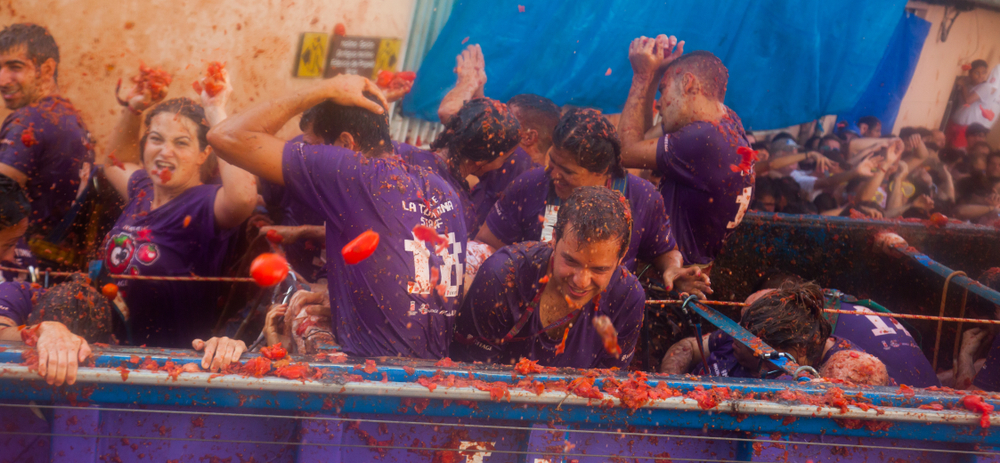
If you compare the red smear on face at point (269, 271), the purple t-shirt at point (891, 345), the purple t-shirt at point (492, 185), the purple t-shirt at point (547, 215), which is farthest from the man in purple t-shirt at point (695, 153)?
the red smear on face at point (269, 271)

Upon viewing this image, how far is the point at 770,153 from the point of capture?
620cm

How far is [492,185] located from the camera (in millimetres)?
4031

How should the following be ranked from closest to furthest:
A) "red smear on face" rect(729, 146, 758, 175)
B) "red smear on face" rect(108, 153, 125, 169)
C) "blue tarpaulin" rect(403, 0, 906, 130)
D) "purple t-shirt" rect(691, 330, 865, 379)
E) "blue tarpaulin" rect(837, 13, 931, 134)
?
1. "purple t-shirt" rect(691, 330, 865, 379)
2. "red smear on face" rect(729, 146, 758, 175)
3. "red smear on face" rect(108, 153, 125, 169)
4. "blue tarpaulin" rect(403, 0, 906, 130)
5. "blue tarpaulin" rect(837, 13, 931, 134)

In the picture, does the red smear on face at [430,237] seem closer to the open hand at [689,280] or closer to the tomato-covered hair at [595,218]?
the tomato-covered hair at [595,218]

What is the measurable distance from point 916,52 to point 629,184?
198 inches

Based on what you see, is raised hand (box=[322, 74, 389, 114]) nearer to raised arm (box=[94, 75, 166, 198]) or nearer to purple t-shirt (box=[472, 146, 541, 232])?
purple t-shirt (box=[472, 146, 541, 232])

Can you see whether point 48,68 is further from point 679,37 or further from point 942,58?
point 942,58

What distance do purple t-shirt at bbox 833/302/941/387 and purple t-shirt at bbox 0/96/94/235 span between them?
4580mm

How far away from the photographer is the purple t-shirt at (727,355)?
9.12ft

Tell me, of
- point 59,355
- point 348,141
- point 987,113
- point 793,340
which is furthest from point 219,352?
point 987,113

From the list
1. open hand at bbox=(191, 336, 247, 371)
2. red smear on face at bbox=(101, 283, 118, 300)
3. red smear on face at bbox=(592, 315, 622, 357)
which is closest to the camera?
open hand at bbox=(191, 336, 247, 371)

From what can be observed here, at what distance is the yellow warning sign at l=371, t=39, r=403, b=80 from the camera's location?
500 centimetres

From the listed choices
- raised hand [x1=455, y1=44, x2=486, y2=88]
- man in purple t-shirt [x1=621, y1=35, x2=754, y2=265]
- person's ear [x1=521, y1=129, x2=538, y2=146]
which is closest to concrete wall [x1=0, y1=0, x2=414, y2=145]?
raised hand [x1=455, y1=44, x2=486, y2=88]

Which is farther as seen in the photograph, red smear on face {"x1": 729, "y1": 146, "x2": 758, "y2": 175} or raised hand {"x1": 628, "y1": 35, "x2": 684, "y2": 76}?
raised hand {"x1": 628, "y1": 35, "x2": 684, "y2": 76}
